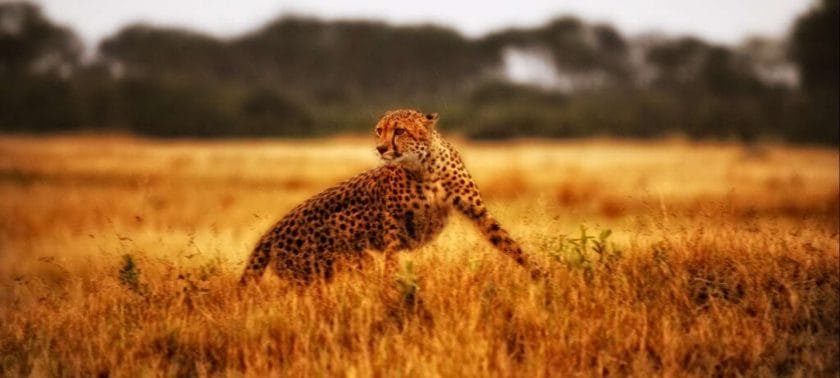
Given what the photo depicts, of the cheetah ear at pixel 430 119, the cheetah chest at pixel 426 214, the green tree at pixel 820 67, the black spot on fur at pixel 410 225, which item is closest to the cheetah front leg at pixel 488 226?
the cheetah chest at pixel 426 214

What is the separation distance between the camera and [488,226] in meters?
5.41

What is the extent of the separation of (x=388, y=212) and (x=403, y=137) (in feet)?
1.66

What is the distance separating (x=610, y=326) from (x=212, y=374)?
210 cm

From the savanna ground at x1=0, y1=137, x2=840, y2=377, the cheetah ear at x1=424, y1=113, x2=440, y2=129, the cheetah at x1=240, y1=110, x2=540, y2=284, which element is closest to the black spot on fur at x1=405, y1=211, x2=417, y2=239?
the cheetah at x1=240, y1=110, x2=540, y2=284

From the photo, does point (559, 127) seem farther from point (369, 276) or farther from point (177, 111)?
point (369, 276)

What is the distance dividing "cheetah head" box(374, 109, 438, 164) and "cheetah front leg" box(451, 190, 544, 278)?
0.37m

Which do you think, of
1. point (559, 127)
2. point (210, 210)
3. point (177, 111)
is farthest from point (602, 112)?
point (210, 210)

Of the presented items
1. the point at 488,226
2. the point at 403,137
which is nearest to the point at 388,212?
the point at 403,137

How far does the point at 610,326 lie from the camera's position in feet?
14.7

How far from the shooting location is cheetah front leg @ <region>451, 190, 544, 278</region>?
5203 mm

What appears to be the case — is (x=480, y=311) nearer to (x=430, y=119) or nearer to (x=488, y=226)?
(x=488, y=226)

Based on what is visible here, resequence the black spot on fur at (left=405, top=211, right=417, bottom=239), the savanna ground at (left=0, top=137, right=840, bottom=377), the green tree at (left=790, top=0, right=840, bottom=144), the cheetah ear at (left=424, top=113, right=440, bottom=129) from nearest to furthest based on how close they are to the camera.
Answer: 1. the savanna ground at (left=0, top=137, right=840, bottom=377)
2. the black spot on fur at (left=405, top=211, right=417, bottom=239)
3. the cheetah ear at (left=424, top=113, right=440, bottom=129)
4. the green tree at (left=790, top=0, right=840, bottom=144)

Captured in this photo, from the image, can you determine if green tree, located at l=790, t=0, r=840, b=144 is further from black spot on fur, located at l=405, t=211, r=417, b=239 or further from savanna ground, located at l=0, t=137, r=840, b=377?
black spot on fur, located at l=405, t=211, r=417, b=239

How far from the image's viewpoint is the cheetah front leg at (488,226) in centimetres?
520
